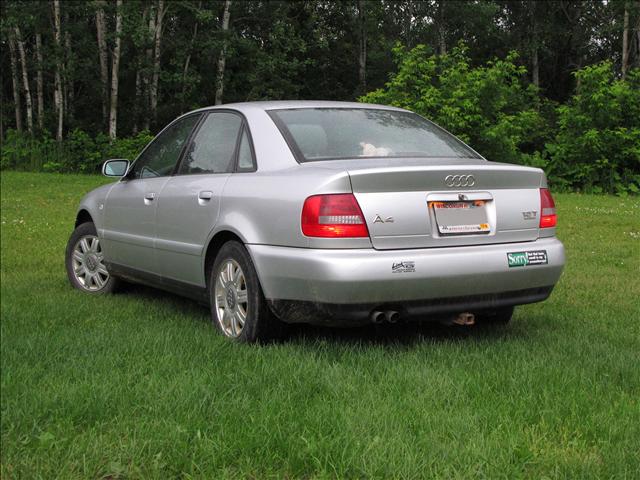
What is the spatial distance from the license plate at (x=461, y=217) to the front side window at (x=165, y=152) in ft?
7.37

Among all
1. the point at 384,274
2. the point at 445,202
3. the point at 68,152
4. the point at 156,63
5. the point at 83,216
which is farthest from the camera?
the point at 156,63

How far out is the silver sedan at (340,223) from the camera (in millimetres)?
4277

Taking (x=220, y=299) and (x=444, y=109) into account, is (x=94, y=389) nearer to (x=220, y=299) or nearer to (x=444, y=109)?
(x=220, y=299)

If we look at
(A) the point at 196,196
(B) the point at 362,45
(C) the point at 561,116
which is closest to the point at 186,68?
(B) the point at 362,45

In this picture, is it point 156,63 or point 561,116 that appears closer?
point 561,116

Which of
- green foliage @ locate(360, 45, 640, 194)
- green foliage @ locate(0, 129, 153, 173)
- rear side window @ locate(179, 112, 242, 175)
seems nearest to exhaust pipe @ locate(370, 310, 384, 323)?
rear side window @ locate(179, 112, 242, 175)

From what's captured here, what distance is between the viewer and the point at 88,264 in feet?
22.5

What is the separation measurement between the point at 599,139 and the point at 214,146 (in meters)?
17.7

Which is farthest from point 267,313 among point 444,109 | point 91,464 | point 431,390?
point 444,109

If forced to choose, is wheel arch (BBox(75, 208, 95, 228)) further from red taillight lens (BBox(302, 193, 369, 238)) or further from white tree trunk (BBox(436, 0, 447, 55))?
white tree trunk (BBox(436, 0, 447, 55))

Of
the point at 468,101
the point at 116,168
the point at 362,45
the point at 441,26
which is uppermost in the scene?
the point at 441,26

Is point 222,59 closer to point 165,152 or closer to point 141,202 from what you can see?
point 165,152

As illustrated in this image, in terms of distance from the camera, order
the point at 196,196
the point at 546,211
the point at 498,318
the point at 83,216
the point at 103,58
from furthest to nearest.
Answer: the point at 103,58, the point at 83,216, the point at 498,318, the point at 196,196, the point at 546,211

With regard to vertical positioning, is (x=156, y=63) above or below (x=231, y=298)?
above
